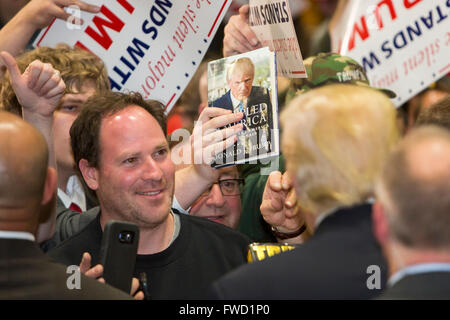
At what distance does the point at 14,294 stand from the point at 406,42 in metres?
2.29

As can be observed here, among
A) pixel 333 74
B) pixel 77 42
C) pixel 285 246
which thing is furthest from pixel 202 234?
pixel 77 42

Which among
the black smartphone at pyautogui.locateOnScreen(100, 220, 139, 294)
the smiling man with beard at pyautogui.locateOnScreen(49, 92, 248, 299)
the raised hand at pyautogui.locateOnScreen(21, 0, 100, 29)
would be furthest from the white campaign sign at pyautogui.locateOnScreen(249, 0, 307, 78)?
the black smartphone at pyautogui.locateOnScreen(100, 220, 139, 294)

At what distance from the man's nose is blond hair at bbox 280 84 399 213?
157 centimetres

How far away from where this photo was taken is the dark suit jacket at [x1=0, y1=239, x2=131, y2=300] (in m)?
1.83

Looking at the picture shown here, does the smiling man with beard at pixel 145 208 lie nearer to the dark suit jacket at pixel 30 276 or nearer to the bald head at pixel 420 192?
the dark suit jacket at pixel 30 276

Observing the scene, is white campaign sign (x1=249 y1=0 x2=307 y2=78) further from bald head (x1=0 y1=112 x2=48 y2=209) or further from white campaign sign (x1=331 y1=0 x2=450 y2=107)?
bald head (x1=0 y1=112 x2=48 y2=209)

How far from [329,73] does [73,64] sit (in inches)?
44.1

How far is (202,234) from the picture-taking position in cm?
282

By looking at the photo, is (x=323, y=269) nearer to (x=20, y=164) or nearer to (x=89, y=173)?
(x=20, y=164)

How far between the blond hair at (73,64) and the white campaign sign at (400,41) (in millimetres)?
1184

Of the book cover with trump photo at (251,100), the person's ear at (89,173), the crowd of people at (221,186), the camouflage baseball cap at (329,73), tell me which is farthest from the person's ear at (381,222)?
the camouflage baseball cap at (329,73)

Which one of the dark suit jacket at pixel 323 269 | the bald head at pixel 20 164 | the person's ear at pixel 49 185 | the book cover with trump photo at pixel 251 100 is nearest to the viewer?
the dark suit jacket at pixel 323 269

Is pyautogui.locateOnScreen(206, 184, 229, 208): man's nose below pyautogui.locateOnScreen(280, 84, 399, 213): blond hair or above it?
below

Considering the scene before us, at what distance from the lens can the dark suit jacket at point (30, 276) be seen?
183 centimetres
